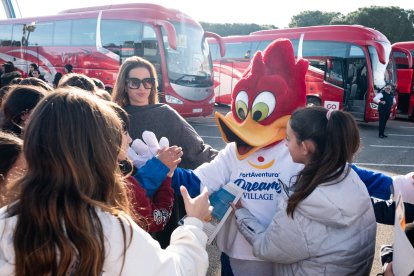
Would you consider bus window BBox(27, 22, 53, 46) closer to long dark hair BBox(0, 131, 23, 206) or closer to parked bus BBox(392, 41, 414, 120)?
parked bus BBox(392, 41, 414, 120)

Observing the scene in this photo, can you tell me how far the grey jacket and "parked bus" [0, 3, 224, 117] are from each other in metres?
7.58

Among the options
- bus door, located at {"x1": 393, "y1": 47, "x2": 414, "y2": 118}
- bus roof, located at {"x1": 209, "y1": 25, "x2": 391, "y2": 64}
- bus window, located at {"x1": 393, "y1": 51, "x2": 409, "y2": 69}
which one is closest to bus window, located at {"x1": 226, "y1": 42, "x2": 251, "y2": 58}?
bus roof, located at {"x1": 209, "y1": 25, "x2": 391, "y2": 64}

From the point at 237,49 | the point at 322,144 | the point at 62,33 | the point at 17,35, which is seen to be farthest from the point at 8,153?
the point at 237,49

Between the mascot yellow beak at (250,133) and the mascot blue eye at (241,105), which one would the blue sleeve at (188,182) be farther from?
the mascot blue eye at (241,105)

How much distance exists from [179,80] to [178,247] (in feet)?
29.6

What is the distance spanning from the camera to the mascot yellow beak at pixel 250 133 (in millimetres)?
2021

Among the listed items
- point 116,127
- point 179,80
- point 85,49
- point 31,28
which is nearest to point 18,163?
point 116,127

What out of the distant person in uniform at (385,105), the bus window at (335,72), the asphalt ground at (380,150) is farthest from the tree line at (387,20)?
the distant person in uniform at (385,105)

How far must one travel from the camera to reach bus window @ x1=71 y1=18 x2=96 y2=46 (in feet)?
35.2

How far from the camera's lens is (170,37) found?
891 cm

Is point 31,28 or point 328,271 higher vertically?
point 31,28

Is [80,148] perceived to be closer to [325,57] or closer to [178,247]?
[178,247]

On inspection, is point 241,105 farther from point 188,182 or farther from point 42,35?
point 42,35

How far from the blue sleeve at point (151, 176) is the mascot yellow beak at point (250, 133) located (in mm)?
Result: 444
